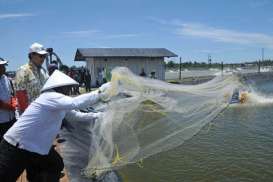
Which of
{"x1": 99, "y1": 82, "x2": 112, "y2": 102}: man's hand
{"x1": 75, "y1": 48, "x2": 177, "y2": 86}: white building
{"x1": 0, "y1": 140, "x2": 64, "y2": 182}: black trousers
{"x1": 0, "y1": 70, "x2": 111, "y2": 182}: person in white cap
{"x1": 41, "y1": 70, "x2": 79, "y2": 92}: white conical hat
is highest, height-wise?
{"x1": 75, "y1": 48, "x2": 177, "y2": 86}: white building

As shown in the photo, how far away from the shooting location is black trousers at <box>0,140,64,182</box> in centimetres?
381

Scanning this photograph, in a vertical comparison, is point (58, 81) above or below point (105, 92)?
above

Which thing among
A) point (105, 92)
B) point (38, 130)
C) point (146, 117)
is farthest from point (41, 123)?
point (146, 117)

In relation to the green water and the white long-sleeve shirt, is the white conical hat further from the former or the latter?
the green water

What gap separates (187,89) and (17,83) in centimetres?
241

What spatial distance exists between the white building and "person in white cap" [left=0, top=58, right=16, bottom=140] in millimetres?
22001

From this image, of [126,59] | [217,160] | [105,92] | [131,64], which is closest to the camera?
[105,92]

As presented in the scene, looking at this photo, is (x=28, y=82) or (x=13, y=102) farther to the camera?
(x=13, y=102)

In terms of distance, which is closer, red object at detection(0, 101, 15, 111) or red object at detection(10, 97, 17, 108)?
red object at detection(0, 101, 15, 111)

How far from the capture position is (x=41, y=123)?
12.4 ft

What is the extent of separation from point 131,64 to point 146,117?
24307 mm

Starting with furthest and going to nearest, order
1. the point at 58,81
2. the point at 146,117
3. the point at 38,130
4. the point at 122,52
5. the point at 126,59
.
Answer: the point at 122,52 < the point at 126,59 < the point at 146,117 < the point at 58,81 < the point at 38,130

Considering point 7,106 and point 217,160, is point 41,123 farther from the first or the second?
point 217,160

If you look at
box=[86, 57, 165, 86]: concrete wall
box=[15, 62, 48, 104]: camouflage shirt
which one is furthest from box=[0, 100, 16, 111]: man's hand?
box=[86, 57, 165, 86]: concrete wall
